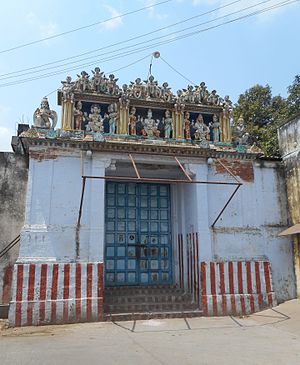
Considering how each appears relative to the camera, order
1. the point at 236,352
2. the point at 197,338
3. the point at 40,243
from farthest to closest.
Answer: the point at 40,243 < the point at 197,338 < the point at 236,352

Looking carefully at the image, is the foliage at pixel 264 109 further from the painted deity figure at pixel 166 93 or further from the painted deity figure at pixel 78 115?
the painted deity figure at pixel 78 115

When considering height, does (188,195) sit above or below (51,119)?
below

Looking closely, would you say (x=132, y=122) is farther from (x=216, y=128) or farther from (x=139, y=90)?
(x=216, y=128)

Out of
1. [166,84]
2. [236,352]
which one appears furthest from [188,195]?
[236,352]

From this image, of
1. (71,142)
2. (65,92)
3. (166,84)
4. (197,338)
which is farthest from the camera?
(166,84)

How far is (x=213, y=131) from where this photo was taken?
10969 mm

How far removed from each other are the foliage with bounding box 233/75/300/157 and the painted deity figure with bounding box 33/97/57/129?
10.7 m

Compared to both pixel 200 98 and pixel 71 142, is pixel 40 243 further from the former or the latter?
pixel 200 98

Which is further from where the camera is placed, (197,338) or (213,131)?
(213,131)

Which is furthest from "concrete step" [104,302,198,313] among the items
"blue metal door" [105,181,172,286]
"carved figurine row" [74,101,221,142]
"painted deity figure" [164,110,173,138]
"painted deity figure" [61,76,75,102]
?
"painted deity figure" [61,76,75,102]

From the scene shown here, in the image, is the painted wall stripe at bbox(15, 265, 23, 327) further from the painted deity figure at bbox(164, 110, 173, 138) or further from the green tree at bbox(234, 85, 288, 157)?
the green tree at bbox(234, 85, 288, 157)

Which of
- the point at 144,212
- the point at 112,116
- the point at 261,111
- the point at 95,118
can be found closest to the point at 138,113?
the point at 112,116

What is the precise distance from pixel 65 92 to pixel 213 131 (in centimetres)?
458

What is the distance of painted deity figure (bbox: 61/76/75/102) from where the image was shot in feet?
32.8
